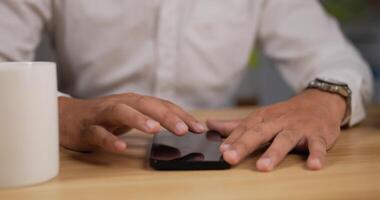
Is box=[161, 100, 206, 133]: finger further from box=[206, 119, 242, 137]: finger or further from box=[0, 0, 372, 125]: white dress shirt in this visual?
box=[0, 0, 372, 125]: white dress shirt

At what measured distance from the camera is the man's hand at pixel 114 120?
23.7 inches

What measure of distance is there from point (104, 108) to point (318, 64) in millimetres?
547

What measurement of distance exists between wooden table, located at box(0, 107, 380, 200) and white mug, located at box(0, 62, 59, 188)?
2cm

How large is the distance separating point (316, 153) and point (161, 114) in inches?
7.4

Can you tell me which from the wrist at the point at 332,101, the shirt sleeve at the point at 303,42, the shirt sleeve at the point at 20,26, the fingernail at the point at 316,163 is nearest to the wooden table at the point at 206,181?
the fingernail at the point at 316,163

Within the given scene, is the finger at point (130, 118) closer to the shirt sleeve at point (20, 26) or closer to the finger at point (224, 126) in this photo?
the finger at point (224, 126)

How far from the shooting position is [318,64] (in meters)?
1.05

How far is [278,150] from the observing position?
602 mm

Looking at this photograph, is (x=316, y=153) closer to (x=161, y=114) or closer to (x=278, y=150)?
(x=278, y=150)

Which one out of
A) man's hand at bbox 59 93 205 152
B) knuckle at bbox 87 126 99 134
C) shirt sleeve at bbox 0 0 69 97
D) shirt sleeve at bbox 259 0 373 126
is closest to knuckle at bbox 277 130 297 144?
man's hand at bbox 59 93 205 152

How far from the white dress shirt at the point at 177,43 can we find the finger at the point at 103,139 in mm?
319

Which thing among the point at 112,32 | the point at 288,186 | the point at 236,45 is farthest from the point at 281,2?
the point at 288,186

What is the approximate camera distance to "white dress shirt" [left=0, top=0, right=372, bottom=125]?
3.11ft

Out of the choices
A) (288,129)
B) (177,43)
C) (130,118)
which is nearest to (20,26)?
(177,43)
